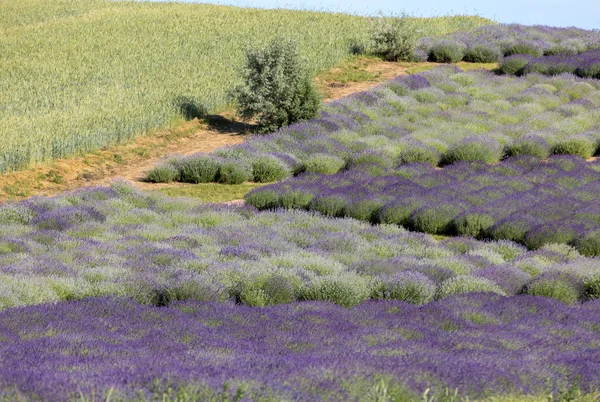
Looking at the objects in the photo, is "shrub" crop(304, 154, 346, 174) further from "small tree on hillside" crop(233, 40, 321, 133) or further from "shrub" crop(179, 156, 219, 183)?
"small tree on hillside" crop(233, 40, 321, 133)

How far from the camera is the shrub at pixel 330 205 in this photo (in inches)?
553

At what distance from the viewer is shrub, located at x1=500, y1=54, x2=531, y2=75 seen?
2731 centimetres

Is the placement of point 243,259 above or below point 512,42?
below

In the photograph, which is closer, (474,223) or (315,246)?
(315,246)

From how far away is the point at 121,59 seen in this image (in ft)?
94.1

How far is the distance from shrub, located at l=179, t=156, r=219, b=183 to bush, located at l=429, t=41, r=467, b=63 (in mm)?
14867

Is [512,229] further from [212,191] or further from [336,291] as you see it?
[212,191]

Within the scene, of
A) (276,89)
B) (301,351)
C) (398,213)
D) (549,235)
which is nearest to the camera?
(301,351)

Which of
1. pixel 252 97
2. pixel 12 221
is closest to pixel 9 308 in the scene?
pixel 12 221

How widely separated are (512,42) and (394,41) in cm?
446

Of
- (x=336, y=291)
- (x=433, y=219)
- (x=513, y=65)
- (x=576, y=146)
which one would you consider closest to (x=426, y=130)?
(x=576, y=146)

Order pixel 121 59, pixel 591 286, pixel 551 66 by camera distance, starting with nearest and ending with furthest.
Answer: pixel 591 286
pixel 551 66
pixel 121 59

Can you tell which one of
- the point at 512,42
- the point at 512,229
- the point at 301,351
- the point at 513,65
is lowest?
the point at 512,229

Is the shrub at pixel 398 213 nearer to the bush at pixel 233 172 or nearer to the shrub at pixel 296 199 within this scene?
the shrub at pixel 296 199
